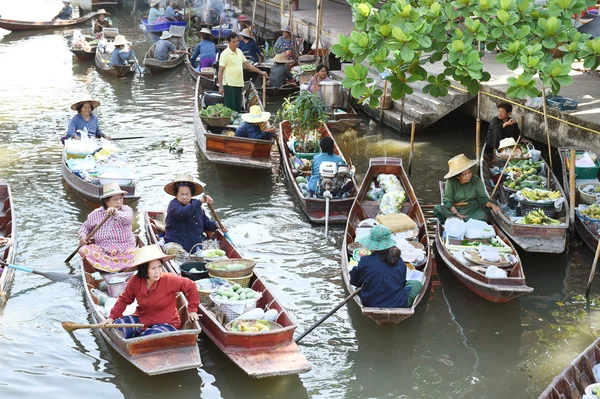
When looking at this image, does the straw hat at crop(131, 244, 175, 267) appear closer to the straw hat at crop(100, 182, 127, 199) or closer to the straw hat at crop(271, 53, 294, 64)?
the straw hat at crop(100, 182, 127, 199)

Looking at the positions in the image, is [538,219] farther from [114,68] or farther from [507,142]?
[114,68]

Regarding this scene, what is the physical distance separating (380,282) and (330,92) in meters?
7.85

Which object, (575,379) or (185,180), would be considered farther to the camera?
(185,180)

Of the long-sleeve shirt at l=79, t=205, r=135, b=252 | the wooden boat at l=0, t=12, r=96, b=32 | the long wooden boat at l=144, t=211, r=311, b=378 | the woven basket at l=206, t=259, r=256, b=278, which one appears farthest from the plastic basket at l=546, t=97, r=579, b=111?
the wooden boat at l=0, t=12, r=96, b=32

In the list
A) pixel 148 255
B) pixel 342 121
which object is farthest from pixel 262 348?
pixel 342 121

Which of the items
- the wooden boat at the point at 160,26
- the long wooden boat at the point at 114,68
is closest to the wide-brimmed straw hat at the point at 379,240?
the long wooden boat at the point at 114,68

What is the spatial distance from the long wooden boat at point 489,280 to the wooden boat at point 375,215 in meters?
0.22

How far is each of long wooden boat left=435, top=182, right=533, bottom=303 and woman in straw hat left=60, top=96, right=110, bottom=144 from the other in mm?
5555

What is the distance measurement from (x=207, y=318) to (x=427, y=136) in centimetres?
841

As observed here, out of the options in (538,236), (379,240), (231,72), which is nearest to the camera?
(379,240)

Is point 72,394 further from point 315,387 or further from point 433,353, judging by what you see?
point 433,353

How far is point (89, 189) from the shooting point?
1027 centimetres

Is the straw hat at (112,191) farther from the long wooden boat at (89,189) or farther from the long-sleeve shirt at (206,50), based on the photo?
the long-sleeve shirt at (206,50)

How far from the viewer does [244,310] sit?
683 centimetres
